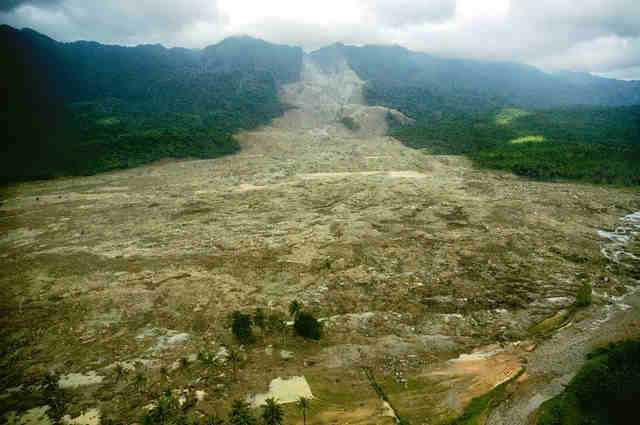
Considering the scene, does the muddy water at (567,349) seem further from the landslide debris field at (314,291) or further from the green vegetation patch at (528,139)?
the green vegetation patch at (528,139)

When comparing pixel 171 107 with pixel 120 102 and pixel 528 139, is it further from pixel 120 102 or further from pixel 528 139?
pixel 528 139

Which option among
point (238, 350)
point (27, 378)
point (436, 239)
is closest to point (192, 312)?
point (238, 350)

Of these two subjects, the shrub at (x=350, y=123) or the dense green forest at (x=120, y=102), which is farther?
the shrub at (x=350, y=123)

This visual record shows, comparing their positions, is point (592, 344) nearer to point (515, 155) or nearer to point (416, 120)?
point (515, 155)

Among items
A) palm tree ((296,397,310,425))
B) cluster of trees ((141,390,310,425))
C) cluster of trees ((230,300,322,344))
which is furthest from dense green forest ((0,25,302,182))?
palm tree ((296,397,310,425))

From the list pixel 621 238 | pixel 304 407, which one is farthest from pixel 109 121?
pixel 621 238

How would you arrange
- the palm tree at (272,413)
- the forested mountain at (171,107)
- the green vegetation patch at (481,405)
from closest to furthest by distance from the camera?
the palm tree at (272,413)
the green vegetation patch at (481,405)
the forested mountain at (171,107)

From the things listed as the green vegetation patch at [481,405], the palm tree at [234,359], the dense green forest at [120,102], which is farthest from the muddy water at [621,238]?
the dense green forest at [120,102]

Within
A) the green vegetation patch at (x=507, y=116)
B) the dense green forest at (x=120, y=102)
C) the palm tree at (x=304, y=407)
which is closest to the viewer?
the palm tree at (x=304, y=407)
